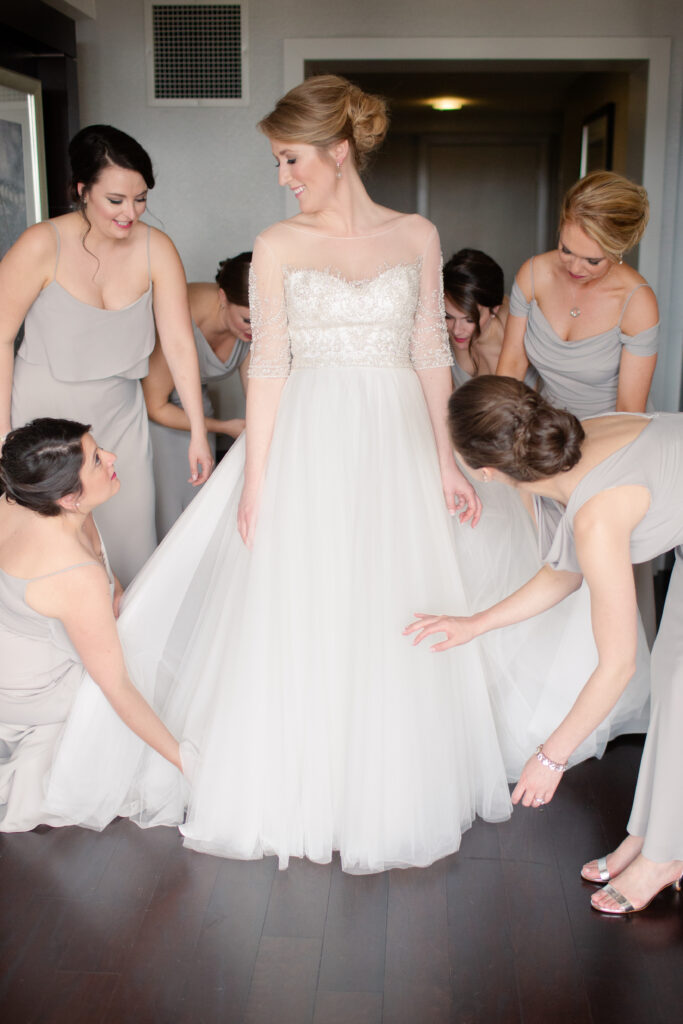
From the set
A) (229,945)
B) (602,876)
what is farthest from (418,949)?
(602,876)

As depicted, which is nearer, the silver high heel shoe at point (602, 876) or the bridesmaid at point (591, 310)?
the silver high heel shoe at point (602, 876)

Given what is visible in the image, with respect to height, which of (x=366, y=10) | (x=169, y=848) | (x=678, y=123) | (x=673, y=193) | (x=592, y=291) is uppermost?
(x=366, y=10)

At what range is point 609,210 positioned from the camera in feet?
8.58

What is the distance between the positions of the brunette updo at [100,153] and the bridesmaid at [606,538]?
4.10 feet

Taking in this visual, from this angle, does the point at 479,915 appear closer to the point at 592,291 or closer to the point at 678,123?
the point at 592,291

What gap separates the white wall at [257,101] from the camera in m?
4.26

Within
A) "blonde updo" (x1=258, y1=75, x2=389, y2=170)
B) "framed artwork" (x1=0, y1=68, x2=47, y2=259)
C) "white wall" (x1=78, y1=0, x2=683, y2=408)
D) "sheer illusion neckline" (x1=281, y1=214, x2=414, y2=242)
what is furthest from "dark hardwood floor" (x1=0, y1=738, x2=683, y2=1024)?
"white wall" (x1=78, y1=0, x2=683, y2=408)

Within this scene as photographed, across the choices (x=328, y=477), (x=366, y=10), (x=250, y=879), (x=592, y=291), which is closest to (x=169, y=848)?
(x=250, y=879)

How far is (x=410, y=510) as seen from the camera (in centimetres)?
227

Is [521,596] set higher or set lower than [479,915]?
higher

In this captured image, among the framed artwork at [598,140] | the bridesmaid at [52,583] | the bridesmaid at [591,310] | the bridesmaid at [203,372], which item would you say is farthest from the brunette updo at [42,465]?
the framed artwork at [598,140]

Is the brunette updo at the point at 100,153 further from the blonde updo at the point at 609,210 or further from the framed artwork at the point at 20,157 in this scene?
the blonde updo at the point at 609,210

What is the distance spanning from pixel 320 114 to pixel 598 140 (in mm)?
3731

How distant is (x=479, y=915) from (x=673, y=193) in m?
3.38
